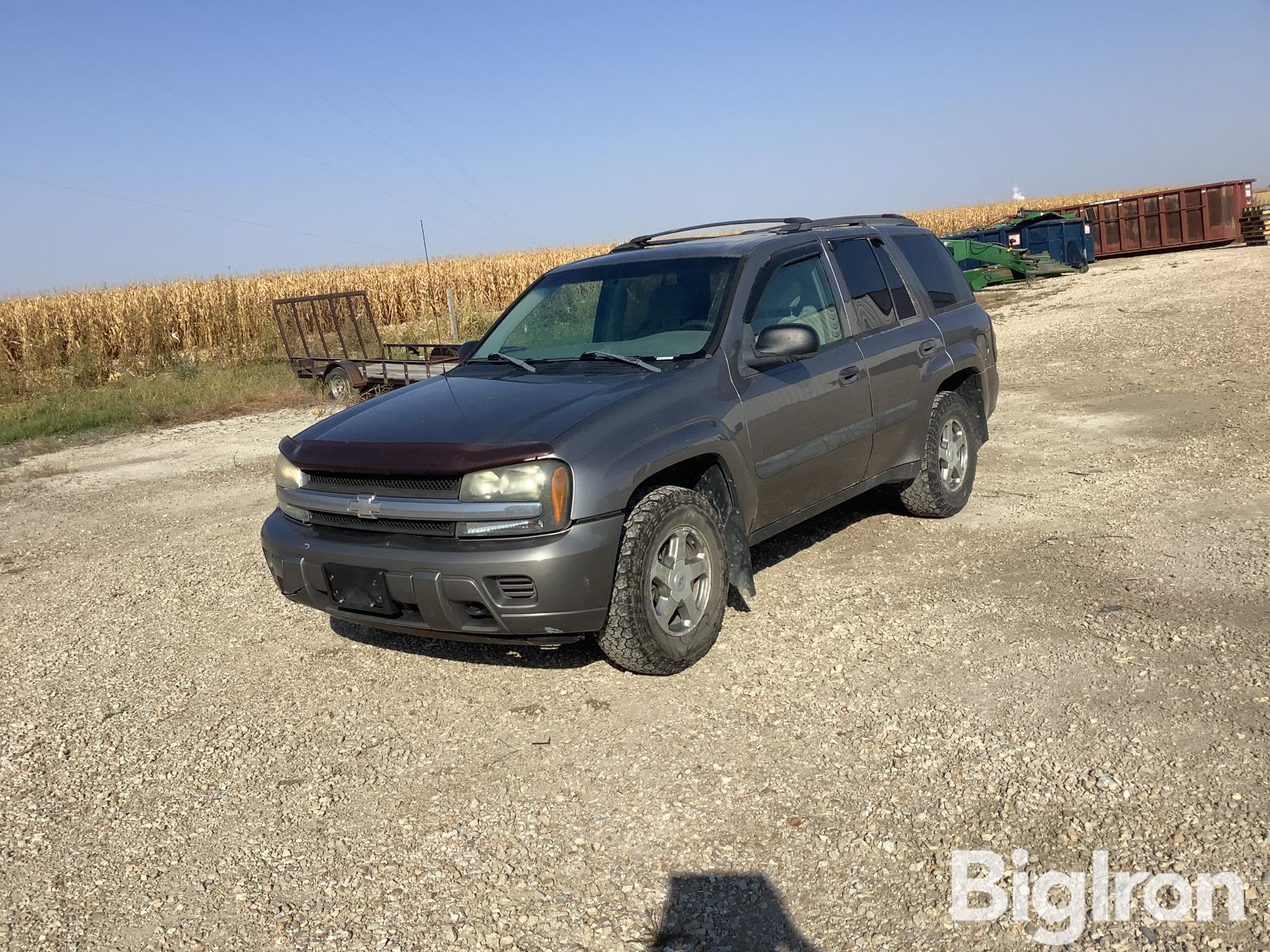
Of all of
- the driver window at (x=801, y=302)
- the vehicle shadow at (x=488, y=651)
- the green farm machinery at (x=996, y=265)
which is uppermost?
the green farm machinery at (x=996, y=265)

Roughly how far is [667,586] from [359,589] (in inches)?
47.8

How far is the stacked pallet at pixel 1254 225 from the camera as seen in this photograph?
29.2m

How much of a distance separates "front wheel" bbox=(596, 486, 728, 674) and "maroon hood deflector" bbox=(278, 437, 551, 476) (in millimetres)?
550

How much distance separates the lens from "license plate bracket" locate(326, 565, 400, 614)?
4199mm

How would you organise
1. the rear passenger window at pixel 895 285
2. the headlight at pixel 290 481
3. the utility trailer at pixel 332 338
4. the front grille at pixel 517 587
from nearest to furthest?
the front grille at pixel 517 587, the headlight at pixel 290 481, the rear passenger window at pixel 895 285, the utility trailer at pixel 332 338

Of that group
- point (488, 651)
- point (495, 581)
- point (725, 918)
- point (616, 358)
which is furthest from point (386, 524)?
point (725, 918)

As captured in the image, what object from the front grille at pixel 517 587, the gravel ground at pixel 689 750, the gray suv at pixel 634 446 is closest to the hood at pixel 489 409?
the gray suv at pixel 634 446

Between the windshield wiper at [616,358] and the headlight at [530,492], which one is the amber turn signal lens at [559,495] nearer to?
the headlight at [530,492]

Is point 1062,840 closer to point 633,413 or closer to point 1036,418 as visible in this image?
point 633,413

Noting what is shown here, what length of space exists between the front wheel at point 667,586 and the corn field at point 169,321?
1538 centimetres

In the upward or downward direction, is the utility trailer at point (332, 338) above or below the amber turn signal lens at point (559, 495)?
above

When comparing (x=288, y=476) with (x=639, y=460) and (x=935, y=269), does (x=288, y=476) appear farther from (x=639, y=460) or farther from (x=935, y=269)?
(x=935, y=269)

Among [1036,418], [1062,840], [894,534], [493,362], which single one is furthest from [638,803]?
[1036,418]

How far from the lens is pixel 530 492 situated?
4.02 metres
